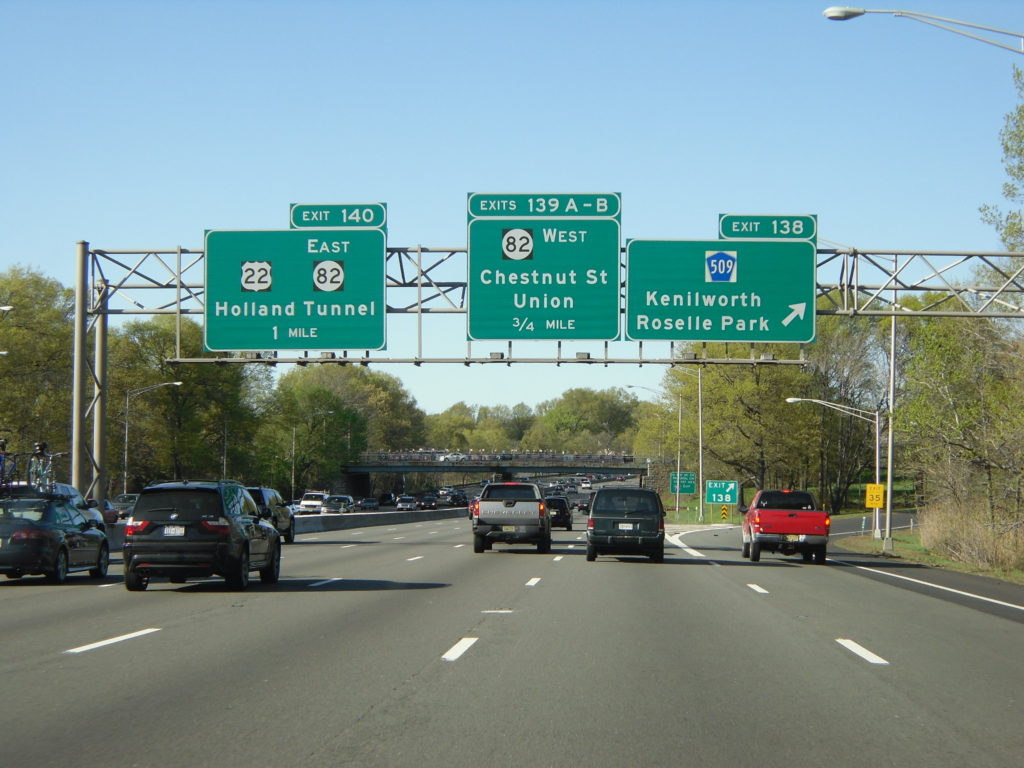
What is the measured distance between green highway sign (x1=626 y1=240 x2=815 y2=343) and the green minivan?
3.85 meters

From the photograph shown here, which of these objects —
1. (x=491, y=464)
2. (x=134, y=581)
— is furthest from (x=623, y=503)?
(x=491, y=464)

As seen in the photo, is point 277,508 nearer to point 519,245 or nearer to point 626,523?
point 519,245

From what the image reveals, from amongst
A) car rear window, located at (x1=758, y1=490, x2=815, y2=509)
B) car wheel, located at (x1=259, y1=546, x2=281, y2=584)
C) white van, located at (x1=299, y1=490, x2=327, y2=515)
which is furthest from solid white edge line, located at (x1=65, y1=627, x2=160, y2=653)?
white van, located at (x1=299, y1=490, x2=327, y2=515)

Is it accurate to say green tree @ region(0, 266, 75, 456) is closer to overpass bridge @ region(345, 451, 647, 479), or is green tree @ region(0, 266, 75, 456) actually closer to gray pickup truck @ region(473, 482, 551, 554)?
gray pickup truck @ region(473, 482, 551, 554)

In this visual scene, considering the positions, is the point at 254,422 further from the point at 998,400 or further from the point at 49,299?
the point at 998,400

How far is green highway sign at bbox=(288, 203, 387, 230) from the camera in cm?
3119

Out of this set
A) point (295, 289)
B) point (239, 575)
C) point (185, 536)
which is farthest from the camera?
point (295, 289)

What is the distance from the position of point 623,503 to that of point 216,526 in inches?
480

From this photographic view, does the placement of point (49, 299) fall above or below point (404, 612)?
above

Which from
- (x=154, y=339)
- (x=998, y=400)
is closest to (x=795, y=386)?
(x=154, y=339)

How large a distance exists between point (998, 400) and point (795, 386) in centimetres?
5241

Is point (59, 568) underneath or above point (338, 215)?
underneath

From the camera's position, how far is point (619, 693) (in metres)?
10.3

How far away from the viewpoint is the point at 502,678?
36.5 feet
